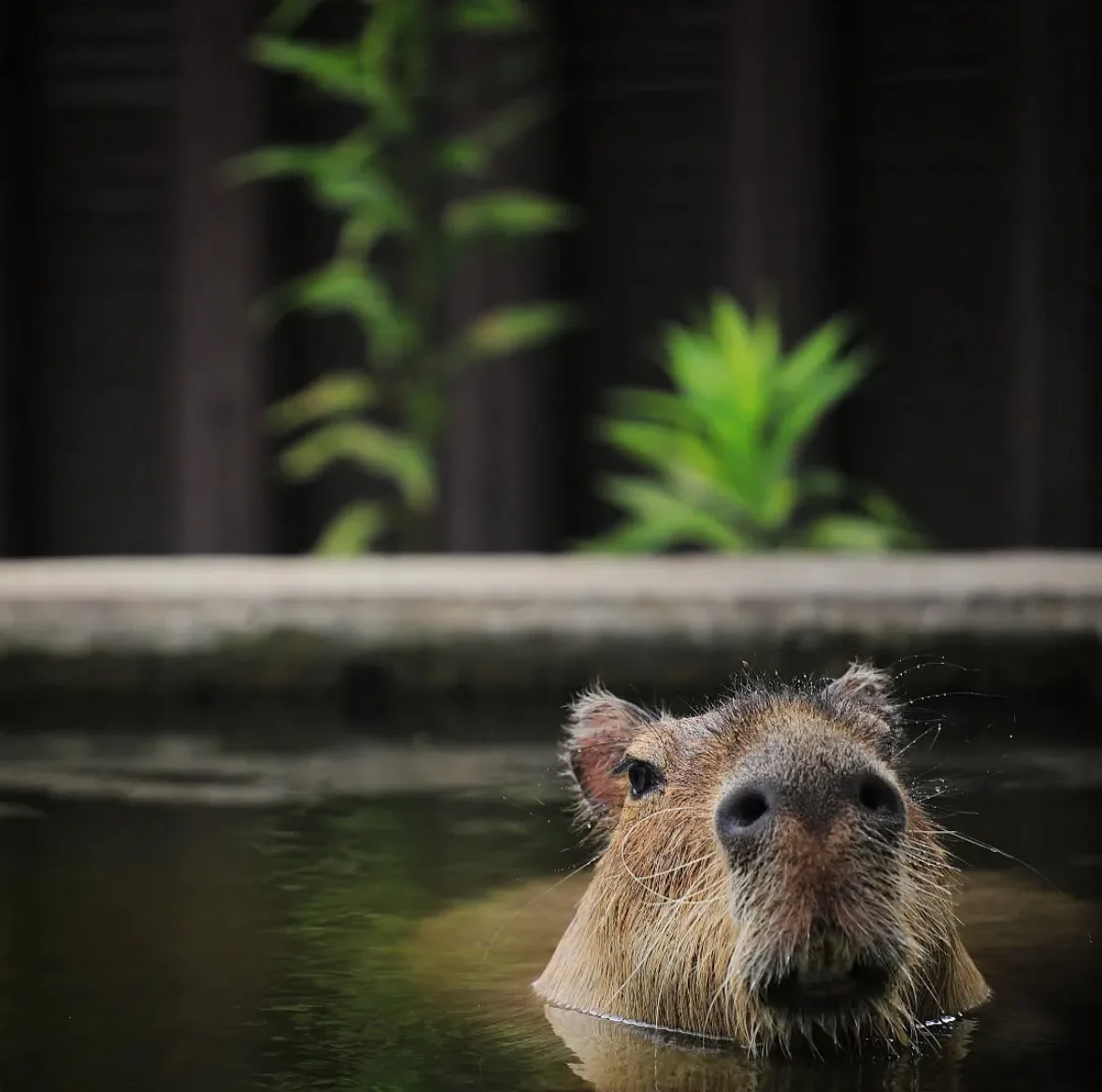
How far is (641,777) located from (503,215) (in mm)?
4861

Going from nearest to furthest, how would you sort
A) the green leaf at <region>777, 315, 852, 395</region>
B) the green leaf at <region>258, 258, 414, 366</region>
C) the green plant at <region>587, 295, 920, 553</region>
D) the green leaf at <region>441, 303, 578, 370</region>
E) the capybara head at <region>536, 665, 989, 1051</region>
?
1. the capybara head at <region>536, 665, 989, 1051</region>
2. the green plant at <region>587, 295, 920, 553</region>
3. the green leaf at <region>777, 315, 852, 395</region>
4. the green leaf at <region>258, 258, 414, 366</region>
5. the green leaf at <region>441, 303, 578, 370</region>

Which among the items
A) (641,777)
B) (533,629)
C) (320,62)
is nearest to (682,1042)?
(641,777)

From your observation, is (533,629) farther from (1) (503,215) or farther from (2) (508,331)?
(1) (503,215)

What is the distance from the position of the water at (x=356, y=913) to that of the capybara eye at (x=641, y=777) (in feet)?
0.75

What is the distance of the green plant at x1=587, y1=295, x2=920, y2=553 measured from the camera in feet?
20.1

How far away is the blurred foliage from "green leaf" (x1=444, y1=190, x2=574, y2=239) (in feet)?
12.4

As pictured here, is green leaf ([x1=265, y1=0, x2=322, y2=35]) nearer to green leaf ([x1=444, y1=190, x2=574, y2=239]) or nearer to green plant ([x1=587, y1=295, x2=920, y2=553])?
green leaf ([x1=444, y1=190, x2=574, y2=239])

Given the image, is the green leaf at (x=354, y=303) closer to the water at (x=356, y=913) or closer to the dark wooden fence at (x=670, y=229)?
the dark wooden fence at (x=670, y=229)

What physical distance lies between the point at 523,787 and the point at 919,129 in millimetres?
4519

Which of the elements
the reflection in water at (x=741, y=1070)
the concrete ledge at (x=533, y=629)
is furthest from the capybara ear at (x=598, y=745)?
the concrete ledge at (x=533, y=629)

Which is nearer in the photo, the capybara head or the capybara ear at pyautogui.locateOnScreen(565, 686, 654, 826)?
the capybara head

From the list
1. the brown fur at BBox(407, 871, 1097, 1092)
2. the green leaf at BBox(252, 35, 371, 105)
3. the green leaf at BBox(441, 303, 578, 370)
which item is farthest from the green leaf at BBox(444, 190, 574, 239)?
the brown fur at BBox(407, 871, 1097, 1092)

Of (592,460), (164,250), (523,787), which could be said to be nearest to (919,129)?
(592,460)

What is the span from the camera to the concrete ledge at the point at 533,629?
3.71 m
